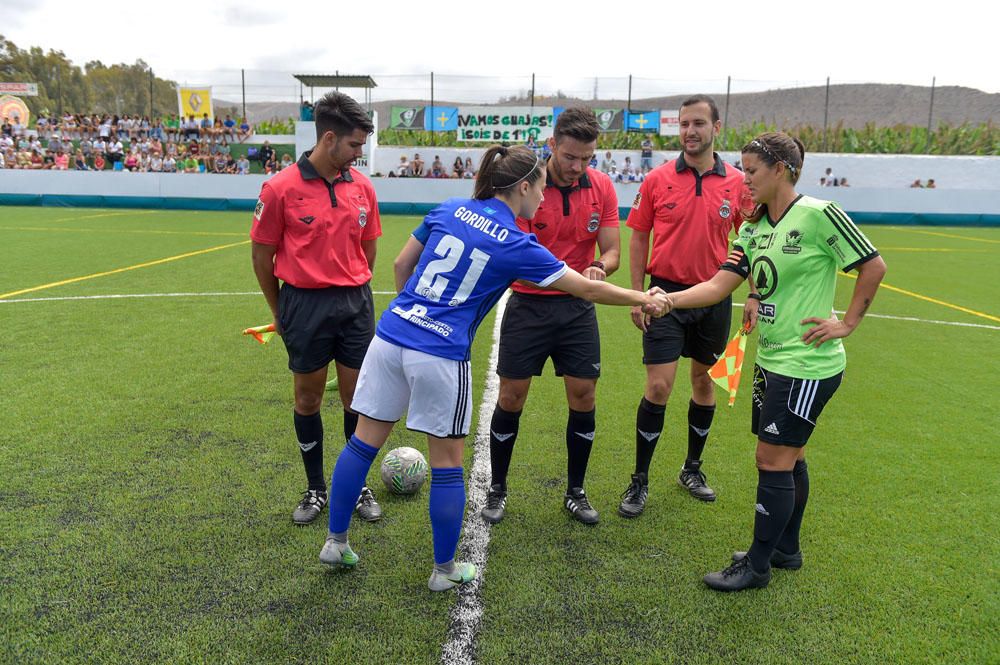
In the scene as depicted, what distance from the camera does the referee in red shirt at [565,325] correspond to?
4.00 m

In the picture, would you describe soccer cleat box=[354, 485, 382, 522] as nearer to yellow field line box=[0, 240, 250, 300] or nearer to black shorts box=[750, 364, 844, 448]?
black shorts box=[750, 364, 844, 448]

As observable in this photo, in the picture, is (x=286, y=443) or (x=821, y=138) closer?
(x=286, y=443)

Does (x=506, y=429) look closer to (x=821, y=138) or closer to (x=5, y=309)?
(x=5, y=309)

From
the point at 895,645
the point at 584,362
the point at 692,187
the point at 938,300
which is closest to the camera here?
the point at 895,645

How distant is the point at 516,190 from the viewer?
3158 mm

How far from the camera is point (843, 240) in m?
3.06

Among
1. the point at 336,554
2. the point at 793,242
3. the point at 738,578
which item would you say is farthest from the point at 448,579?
the point at 793,242

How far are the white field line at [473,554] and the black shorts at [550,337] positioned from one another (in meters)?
0.86

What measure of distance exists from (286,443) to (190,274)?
805cm

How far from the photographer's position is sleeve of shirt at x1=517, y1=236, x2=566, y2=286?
A: 3.06 meters

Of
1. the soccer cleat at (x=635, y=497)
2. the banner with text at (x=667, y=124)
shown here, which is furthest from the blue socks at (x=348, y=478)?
the banner with text at (x=667, y=124)

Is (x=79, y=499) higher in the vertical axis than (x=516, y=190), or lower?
lower

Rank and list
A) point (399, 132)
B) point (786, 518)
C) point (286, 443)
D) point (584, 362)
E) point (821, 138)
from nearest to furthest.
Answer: point (786, 518) → point (584, 362) → point (286, 443) → point (399, 132) → point (821, 138)

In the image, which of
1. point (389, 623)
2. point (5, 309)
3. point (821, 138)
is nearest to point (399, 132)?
point (821, 138)
